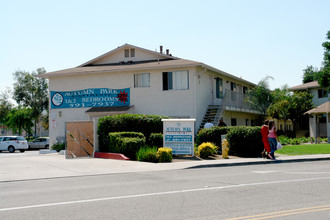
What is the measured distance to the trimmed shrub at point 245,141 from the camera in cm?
1853

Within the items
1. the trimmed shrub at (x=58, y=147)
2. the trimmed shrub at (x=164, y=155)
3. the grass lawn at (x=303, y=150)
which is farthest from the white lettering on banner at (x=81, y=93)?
the grass lawn at (x=303, y=150)

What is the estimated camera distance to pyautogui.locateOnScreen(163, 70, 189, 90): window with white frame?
2652cm

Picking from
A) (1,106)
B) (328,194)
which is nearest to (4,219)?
(328,194)

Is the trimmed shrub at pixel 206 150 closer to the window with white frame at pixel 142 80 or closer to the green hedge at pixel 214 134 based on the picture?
the green hedge at pixel 214 134

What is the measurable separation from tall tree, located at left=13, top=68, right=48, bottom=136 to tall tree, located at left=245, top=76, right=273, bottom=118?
31874 millimetres

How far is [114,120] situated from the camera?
20.2m

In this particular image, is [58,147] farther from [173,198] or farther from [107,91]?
[173,198]

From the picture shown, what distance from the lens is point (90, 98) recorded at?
2889 centimetres

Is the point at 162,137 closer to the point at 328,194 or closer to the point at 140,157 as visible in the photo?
the point at 140,157

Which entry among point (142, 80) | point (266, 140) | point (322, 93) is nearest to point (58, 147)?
point (142, 80)

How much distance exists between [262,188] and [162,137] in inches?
421

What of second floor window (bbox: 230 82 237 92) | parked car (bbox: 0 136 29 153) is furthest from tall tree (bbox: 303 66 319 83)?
parked car (bbox: 0 136 29 153)

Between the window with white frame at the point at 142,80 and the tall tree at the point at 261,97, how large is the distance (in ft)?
33.4

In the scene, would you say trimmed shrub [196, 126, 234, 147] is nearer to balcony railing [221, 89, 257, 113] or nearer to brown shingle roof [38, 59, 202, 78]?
brown shingle roof [38, 59, 202, 78]
